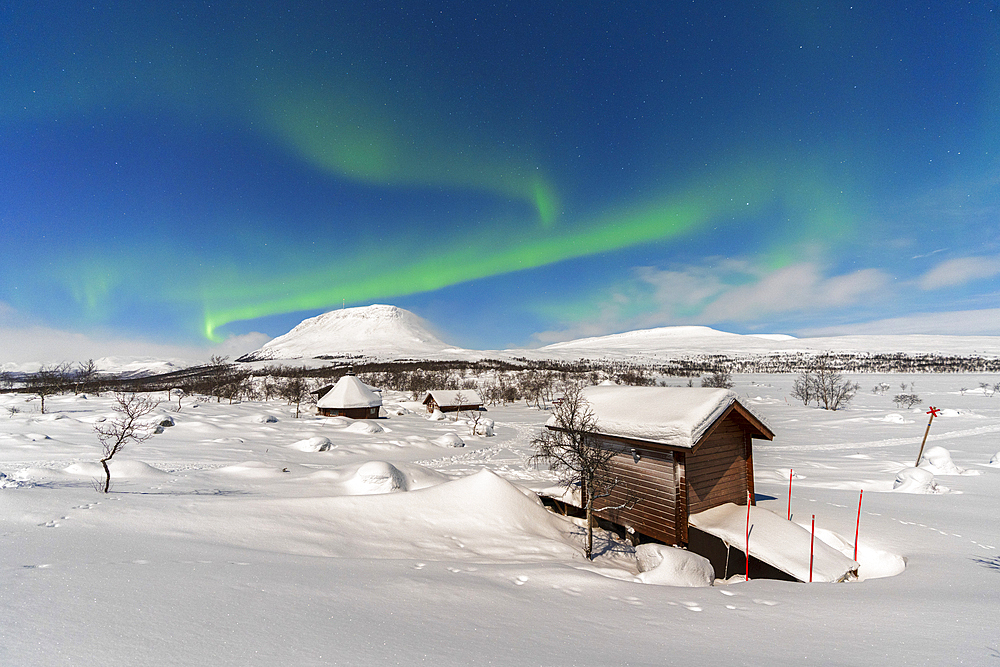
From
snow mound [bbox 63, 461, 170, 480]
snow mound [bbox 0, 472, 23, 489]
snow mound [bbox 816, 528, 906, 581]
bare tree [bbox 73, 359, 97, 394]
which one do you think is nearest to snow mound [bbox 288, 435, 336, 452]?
snow mound [bbox 63, 461, 170, 480]

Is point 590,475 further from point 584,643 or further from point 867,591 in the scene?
point 584,643

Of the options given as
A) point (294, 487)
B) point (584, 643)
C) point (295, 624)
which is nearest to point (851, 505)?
point (584, 643)

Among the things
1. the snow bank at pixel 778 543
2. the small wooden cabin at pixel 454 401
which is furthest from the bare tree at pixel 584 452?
the small wooden cabin at pixel 454 401

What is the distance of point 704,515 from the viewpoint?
12438 millimetres

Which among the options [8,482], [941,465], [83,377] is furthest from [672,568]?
[83,377]

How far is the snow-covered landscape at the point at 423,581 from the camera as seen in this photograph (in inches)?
160

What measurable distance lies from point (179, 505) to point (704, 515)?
14808mm

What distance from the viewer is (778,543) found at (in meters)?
10.5

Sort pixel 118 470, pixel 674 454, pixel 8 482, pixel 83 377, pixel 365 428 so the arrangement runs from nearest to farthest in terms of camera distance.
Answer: pixel 8 482, pixel 674 454, pixel 118 470, pixel 365 428, pixel 83 377

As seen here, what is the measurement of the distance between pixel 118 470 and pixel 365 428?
22233mm

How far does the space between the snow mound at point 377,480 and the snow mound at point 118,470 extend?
7429 mm

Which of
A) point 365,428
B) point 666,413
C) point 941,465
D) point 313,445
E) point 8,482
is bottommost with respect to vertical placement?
point 365,428

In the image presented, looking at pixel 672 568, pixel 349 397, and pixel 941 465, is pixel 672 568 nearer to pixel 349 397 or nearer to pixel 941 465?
pixel 941 465

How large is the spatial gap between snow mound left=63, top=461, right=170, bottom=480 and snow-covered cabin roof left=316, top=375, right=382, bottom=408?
32.0 m
